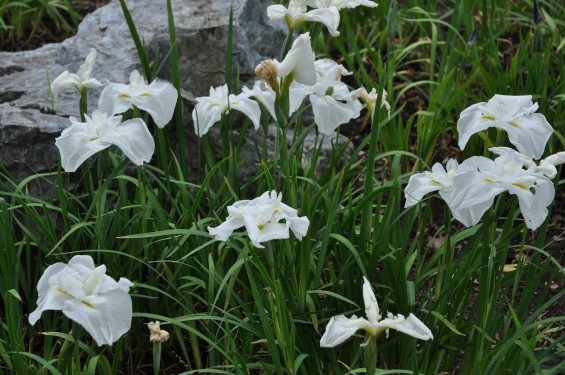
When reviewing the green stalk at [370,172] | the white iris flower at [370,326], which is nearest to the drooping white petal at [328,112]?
the green stalk at [370,172]

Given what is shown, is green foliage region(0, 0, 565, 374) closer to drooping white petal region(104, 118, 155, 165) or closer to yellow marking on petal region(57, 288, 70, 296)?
drooping white petal region(104, 118, 155, 165)

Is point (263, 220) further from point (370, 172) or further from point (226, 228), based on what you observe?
point (370, 172)

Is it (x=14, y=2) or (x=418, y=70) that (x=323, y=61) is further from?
(x=14, y=2)

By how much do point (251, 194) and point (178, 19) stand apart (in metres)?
0.70

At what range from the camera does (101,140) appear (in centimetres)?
211

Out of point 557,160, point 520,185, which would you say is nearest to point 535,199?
point 520,185

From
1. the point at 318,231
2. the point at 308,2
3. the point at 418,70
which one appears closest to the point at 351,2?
the point at 308,2

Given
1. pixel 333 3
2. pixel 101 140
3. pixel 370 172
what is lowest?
pixel 370 172

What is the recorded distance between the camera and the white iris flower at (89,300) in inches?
65.2

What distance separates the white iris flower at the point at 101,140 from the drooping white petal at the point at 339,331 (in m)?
0.69

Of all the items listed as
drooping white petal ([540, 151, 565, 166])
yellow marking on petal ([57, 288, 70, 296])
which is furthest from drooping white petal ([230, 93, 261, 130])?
yellow marking on petal ([57, 288, 70, 296])

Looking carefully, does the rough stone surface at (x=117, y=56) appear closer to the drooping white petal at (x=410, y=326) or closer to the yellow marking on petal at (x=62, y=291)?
the yellow marking on petal at (x=62, y=291)

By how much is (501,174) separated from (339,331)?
0.52 m

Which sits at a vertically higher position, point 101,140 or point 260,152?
point 101,140
